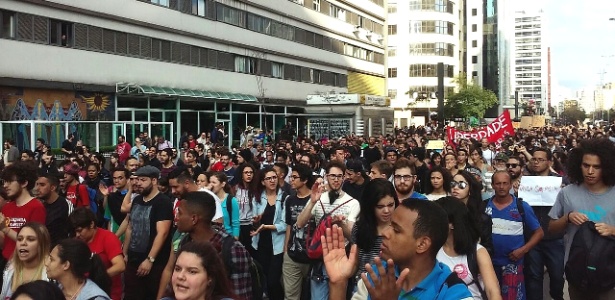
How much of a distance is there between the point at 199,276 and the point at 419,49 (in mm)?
75660

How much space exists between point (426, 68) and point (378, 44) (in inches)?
653

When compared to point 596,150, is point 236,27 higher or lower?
higher

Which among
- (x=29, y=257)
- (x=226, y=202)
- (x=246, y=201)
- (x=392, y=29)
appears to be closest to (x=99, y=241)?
(x=29, y=257)

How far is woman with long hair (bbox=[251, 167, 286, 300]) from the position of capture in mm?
7590

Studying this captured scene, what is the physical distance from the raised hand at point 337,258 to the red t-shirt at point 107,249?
2910mm

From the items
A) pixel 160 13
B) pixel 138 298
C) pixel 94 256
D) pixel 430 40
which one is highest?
pixel 430 40

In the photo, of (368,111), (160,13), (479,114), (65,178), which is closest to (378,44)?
(479,114)

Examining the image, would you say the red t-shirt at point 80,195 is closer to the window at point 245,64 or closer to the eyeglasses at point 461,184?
the eyeglasses at point 461,184

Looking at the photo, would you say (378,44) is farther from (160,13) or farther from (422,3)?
(160,13)

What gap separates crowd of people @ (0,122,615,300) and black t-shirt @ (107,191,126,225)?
0.05ft

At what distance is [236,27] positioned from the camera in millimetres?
39375

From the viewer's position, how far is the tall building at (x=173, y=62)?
2544 centimetres

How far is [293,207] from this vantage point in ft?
Result: 24.0

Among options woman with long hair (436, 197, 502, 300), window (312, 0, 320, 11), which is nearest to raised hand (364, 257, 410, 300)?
woman with long hair (436, 197, 502, 300)
